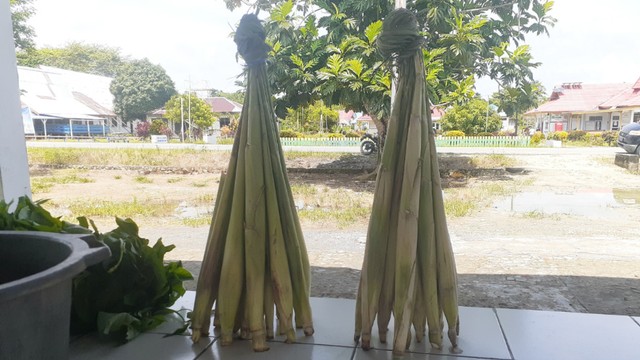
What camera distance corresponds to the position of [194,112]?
21500mm

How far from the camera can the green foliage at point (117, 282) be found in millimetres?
1487

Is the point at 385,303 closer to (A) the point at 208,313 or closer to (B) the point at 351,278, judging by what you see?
(A) the point at 208,313

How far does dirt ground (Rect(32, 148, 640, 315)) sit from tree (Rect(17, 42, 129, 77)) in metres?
26.3

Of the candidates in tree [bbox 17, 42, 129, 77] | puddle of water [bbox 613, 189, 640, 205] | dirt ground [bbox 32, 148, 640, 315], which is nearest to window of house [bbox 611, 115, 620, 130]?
dirt ground [bbox 32, 148, 640, 315]

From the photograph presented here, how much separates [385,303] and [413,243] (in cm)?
23

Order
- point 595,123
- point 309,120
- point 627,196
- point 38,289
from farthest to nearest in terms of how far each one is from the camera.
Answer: point 595,123
point 309,120
point 627,196
point 38,289

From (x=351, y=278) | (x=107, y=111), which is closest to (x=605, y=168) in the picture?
(x=351, y=278)

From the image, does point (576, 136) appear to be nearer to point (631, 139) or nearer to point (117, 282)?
point (631, 139)

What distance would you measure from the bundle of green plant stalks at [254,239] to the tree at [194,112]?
21040 mm

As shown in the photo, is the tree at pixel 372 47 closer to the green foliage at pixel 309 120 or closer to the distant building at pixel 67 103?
the distant building at pixel 67 103

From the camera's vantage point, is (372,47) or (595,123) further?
(595,123)

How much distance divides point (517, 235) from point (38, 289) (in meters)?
4.77

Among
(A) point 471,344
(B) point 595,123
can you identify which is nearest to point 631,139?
(A) point 471,344

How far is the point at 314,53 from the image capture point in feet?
24.6
